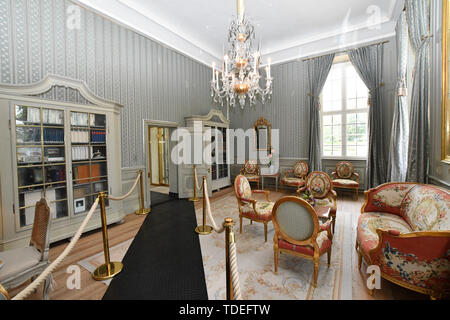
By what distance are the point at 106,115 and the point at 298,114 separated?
549cm

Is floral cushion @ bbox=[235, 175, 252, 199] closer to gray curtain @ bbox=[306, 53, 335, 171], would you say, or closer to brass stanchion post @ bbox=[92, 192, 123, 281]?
brass stanchion post @ bbox=[92, 192, 123, 281]

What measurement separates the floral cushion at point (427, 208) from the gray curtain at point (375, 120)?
2818 mm

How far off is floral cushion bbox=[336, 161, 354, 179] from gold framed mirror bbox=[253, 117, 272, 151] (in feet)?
7.30

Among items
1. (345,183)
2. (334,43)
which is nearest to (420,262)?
(345,183)

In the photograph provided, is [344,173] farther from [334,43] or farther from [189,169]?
[189,169]

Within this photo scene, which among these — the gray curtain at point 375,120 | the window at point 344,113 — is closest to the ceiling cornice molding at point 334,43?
the gray curtain at point 375,120

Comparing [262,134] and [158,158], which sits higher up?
[262,134]

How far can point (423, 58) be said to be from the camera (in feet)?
9.52

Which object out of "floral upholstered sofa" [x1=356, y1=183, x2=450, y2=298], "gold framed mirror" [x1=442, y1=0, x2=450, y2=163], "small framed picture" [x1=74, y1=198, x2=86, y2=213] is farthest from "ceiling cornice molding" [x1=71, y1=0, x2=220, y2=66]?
"floral upholstered sofa" [x1=356, y1=183, x2=450, y2=298]

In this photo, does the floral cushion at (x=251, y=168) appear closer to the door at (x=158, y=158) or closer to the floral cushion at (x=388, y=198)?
the door at (x=158, y=158)

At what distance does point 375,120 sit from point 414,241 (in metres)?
4.70

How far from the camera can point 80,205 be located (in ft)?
11.5
